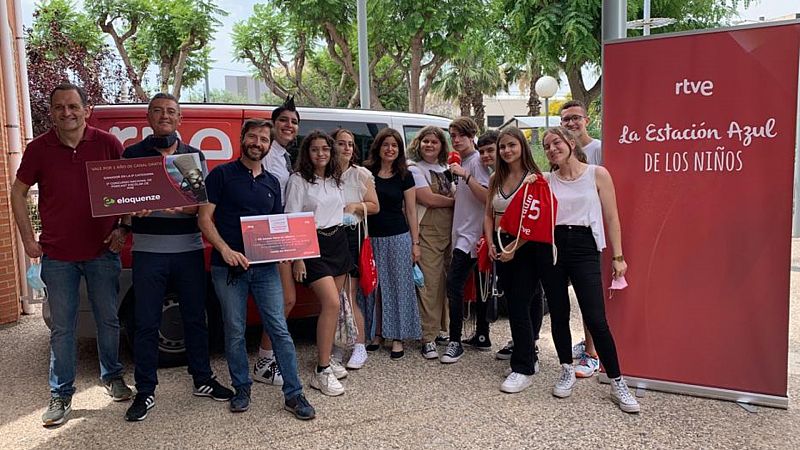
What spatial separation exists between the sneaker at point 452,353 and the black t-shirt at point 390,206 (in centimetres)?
94

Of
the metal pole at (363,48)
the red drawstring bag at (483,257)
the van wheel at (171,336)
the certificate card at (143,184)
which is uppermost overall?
the metal pole at (363,48)

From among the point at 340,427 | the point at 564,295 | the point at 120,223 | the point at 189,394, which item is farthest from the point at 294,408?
the point at 564,295

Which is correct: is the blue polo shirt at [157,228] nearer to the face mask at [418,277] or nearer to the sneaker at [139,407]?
the sneaker at [139,407]

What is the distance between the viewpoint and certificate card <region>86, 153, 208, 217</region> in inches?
128

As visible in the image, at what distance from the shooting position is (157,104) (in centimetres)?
349

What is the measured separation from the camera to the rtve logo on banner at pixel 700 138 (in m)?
3.50

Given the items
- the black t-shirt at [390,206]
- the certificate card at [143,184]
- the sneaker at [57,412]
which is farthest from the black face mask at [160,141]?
the sneaker at [57,412]

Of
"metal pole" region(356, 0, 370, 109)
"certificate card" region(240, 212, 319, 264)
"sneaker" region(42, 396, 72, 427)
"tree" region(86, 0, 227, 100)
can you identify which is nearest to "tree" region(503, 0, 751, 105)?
"metal pole" region(356, 0, 370, 109)

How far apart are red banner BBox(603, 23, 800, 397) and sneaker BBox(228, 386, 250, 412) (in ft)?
7.77

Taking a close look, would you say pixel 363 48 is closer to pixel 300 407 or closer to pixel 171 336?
pixel 171 336

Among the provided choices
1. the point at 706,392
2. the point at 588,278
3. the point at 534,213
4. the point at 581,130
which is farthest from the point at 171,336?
the point at 706,392

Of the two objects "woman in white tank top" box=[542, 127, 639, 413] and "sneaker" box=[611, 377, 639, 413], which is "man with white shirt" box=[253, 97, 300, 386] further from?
"sneaker" box=[611, 377, 639, 413]

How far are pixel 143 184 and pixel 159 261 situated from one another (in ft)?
1.53

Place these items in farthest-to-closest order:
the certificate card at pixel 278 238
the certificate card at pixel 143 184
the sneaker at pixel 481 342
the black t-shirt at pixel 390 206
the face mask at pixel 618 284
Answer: the sneaker at pixel 481 342 → the black t-shirt at pixel 390 206 → the face mask at pixel 618 284 → the certificate card at pixel 278 238 → the certificate card at pixel 143 184
